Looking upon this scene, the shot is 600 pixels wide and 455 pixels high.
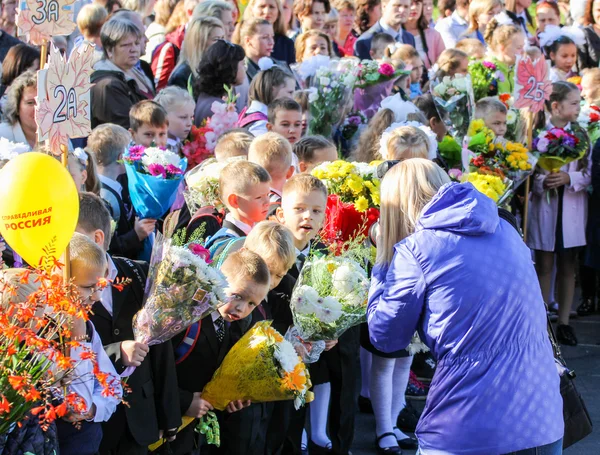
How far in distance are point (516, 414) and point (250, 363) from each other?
1210 millimetres

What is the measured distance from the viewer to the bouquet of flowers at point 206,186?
5.90 meters

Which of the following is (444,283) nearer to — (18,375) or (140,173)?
(18,375)

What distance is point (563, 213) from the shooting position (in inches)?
352

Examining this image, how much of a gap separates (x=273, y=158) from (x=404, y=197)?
6.76 ft

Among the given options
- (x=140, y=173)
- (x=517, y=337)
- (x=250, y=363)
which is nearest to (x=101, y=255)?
(x=250, y=363)

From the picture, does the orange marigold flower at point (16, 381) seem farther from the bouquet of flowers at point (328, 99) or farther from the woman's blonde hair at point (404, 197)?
the bouquet of flowers at point (328, 99)

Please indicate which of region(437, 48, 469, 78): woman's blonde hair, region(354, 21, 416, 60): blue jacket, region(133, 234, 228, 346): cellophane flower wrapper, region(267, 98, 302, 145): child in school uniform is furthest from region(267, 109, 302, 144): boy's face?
region(354, 21, 416, 60): blue jacket

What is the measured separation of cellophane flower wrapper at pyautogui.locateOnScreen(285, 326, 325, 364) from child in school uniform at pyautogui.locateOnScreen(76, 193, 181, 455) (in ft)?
2.64

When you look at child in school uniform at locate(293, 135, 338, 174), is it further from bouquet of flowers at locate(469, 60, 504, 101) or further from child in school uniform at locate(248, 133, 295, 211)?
bouquet of flowers at locate(469, 60, 504, 101)

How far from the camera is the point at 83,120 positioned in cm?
419

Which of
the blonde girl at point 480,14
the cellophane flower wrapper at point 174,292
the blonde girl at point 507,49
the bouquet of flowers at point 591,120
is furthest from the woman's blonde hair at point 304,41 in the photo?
the cellophane flower wrapper at point 174,292

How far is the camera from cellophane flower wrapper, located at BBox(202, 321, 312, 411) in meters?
4.43

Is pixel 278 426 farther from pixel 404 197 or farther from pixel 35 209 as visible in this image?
pixel 35 209

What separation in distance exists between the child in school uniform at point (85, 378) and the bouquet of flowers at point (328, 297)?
1205mm
